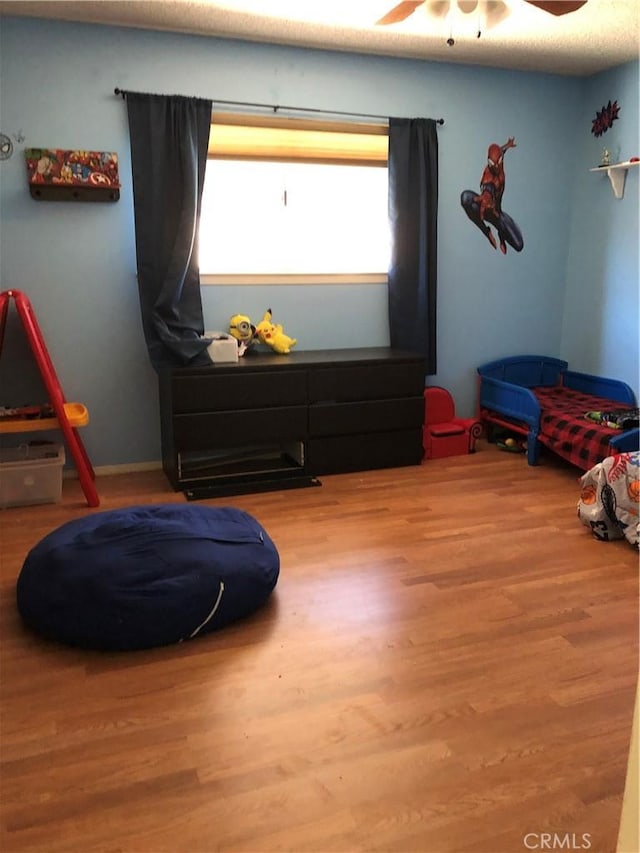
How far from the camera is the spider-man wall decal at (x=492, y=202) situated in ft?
14.8

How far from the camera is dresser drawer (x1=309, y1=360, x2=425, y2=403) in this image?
3.93m

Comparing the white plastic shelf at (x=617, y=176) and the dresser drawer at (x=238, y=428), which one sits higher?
the white plastic shelf at (x=617, y=176)

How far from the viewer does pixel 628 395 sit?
4387mm

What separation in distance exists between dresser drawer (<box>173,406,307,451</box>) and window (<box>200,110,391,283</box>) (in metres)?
0.88

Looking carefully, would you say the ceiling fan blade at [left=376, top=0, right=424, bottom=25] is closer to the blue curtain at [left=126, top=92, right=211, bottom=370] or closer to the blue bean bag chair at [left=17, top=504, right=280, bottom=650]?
the blue curtain at [left=126, top=92, right=211, bottom=370]

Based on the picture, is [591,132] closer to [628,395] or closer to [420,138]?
[420,138]

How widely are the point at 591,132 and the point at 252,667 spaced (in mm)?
4245

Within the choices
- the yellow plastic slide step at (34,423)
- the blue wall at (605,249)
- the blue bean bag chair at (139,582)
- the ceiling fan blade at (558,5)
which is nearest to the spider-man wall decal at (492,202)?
the blue wall at (605,249)

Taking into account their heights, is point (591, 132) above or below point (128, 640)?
above

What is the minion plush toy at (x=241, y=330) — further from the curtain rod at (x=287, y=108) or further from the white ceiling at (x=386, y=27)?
the white ceiling at (x=386, y=27)

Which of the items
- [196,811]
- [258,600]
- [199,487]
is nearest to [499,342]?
[199,487]

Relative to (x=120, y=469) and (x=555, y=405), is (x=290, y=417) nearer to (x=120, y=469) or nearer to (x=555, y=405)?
(x=120, y=469)

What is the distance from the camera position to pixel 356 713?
195cm

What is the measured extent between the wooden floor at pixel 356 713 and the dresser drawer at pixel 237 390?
39.3 inches
